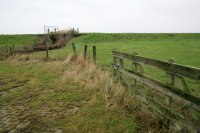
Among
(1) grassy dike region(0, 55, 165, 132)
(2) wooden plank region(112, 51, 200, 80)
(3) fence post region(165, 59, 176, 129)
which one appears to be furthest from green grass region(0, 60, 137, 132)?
(2) wooden plank region(112, 51, 200, 80)

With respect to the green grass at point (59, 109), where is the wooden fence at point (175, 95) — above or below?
above

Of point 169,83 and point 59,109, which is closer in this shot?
point 169,83

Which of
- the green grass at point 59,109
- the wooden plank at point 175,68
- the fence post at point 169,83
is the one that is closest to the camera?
the wooden plank at point 175,68

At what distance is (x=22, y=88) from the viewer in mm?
8586

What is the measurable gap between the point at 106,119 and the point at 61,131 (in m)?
1.15

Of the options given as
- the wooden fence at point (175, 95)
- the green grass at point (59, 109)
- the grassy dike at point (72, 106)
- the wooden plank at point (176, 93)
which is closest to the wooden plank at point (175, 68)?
the wooden fence at point (175, 95)

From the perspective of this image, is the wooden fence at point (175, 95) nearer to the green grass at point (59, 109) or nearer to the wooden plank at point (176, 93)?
the wooden plank at point (176, 93)

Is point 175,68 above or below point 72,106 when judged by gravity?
above

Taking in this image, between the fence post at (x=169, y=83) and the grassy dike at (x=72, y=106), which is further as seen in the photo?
the grassy dike at (x=72, y=106)

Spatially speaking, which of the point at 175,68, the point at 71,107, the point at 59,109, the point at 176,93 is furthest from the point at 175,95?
the point at 59,109

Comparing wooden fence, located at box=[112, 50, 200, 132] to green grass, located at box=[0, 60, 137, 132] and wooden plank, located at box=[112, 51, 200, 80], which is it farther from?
green grass, located at box=[0, 60, 137, 132]

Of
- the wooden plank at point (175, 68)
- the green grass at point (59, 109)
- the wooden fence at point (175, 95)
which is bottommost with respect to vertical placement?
the green grass at point (59, 109)

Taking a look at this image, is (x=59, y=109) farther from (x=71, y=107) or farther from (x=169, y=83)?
(x=169, y=83)

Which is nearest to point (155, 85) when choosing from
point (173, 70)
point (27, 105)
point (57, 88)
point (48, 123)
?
point (173, 70)
